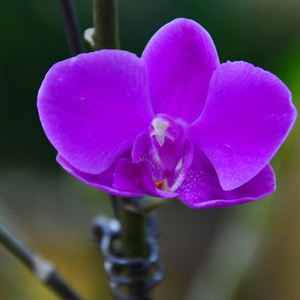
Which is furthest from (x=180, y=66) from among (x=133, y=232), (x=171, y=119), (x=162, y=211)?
(x=162, y=211)

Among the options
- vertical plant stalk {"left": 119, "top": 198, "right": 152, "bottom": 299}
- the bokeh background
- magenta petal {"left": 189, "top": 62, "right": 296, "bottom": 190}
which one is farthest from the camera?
the bokeh background

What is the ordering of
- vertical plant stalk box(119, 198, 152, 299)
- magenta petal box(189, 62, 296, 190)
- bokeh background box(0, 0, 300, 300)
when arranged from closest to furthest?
magenta petal box(189, 62, 296, 190)
vertical plant stalk box(119, 198, 152, 299)
bokeh background box(0, 0, 300, 300)

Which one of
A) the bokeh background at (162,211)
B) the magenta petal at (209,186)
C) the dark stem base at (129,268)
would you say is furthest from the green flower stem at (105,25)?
the bokeh background at (162,211)

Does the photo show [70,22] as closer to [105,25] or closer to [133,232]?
[105,25]

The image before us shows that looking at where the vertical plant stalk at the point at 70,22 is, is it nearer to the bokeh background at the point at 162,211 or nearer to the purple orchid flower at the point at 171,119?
the purple orchid flower at the point at 171,119

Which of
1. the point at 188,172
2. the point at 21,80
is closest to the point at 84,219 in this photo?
the point at 21,80

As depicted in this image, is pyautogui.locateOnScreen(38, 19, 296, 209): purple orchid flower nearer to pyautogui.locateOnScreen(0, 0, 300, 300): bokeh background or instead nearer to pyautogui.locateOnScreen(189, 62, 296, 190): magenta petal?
pyautogui.locateOnScreen(189, 62, 296, 190): magenta petal

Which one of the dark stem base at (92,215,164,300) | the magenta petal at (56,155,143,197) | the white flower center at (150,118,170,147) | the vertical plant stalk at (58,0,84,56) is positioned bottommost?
the dark stem base at (92,215,164,300)

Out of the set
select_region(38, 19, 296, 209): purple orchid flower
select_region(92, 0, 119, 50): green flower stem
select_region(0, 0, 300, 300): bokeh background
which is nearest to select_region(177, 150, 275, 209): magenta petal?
select_region(38, 19, 296, 209): purple orchid flower
